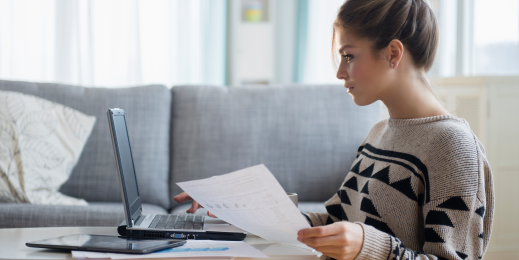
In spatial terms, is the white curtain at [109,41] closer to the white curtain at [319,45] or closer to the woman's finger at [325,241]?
the white curtain at [319,45]

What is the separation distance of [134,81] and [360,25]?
2504mm

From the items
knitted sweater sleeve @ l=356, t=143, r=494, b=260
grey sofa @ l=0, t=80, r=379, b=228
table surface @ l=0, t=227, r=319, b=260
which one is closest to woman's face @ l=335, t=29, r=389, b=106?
knitted sweater sleeve @ l=356, t=143, r=494, b=260

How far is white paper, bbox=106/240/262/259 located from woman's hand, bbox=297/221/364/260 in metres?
0.09

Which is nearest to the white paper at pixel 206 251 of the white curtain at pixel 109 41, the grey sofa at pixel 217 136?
the grey sofa at pixel 217 136

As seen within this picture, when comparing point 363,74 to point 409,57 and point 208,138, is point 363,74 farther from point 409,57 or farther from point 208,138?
point 208,138

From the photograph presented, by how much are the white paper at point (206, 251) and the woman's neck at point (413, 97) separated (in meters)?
0.42

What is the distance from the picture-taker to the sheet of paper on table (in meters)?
0.60

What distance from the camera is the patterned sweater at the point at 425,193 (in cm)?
65

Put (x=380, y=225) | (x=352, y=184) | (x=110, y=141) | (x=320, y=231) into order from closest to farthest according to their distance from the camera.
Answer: (x=320, y=231) → (x=380, y=225) → (x=352, y=184) → (x=110, y=141)

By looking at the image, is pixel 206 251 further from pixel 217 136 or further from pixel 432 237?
pixel 217 136

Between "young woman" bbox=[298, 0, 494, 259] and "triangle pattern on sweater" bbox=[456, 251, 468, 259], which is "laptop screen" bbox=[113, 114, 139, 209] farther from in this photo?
"triangle pattern on sweater" bbox=[456, 251, 468, 259]

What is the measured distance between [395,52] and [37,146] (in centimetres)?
137

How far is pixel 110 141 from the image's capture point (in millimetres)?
1739

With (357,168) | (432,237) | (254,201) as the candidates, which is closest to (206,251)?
(254,201)
